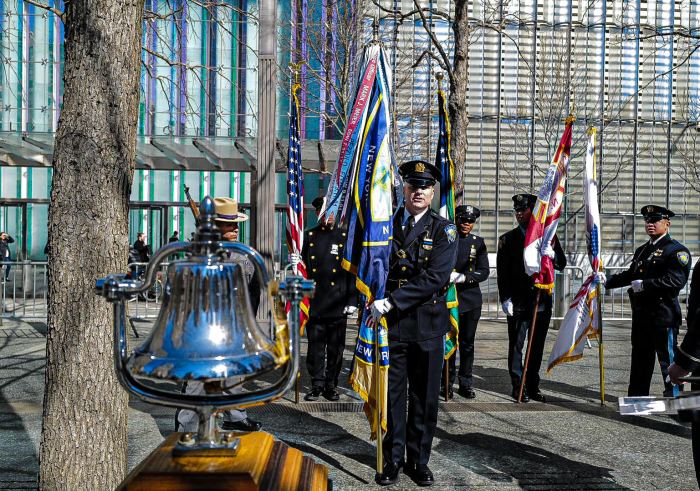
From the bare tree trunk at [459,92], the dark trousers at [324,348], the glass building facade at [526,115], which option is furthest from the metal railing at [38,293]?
the glass building facade at [526,115]

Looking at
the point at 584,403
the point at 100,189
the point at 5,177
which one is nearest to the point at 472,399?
the point at 584,403

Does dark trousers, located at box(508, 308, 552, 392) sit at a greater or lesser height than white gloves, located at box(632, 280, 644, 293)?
lesser

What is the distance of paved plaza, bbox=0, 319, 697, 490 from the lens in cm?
546

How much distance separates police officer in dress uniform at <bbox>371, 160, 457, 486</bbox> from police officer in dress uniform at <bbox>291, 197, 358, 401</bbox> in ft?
8.83

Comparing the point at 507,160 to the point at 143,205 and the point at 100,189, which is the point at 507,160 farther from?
the point at 100,189

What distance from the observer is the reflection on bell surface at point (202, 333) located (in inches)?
75.7

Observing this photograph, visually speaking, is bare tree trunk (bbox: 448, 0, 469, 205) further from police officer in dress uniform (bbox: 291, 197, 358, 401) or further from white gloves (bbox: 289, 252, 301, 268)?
white gloves (bbox: 289, 252, 301, 268)

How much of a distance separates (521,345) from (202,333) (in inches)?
270

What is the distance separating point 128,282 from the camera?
2.05 meters

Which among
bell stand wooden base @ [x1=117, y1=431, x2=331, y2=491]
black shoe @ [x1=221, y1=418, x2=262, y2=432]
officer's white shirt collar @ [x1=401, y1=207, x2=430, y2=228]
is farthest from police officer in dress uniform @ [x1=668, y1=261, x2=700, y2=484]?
black shoe @ [x1=221, y1=418, x2=262, y2=432]

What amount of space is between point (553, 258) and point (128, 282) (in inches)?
274

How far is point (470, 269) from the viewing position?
8625 millimetres

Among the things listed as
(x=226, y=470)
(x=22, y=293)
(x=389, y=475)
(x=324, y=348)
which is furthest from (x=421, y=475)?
(x=22, y=293)

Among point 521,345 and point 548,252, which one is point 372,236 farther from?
point 521,345
